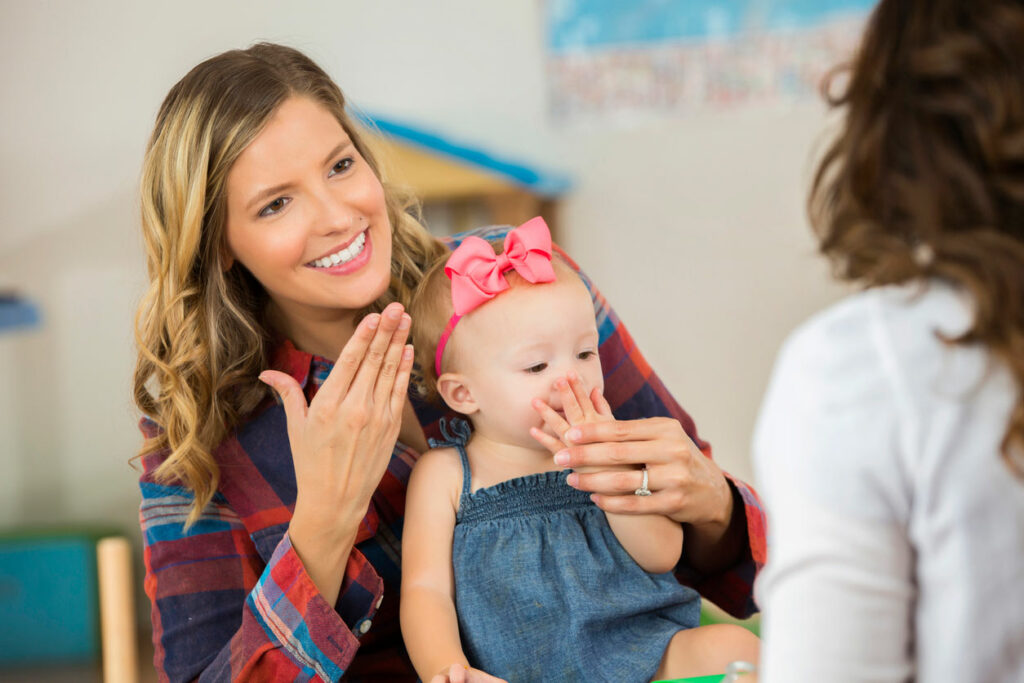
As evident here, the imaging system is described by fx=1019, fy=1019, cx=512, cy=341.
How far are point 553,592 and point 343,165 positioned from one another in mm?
704

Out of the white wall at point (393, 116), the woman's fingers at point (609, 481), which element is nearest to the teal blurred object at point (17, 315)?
the white wall at point (393, 116)

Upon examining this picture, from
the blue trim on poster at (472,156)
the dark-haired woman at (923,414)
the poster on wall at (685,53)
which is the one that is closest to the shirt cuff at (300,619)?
the dark-haired woman at (923,414)

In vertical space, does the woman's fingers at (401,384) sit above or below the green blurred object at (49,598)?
above

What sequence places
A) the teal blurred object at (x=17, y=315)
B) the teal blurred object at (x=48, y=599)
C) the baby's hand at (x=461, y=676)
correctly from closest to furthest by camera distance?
the baby's hand at (x=461, y=676) < the teal blurred object at (x=17, y=315) < the teal blurred object at (x=48, y=599)

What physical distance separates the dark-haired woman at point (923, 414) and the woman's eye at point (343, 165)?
3.20 feet

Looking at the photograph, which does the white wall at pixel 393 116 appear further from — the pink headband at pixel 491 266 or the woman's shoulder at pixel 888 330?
the woman's shoulder at pixel 888 330

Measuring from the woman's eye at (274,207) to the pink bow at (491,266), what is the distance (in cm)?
27

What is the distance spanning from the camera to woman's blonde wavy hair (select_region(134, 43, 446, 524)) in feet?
4.76

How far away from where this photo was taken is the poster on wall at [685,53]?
134 inches

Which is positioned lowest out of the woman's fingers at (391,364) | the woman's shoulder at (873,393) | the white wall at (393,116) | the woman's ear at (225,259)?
the white wall at (393,116)

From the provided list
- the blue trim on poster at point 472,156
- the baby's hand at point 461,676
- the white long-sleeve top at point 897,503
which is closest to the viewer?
the white long-sleeve top at point 897,503

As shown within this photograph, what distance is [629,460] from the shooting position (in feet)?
4.17

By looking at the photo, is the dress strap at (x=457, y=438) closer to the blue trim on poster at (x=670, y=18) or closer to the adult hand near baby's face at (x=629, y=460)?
the adult hand near baby's face at (x=629, y=460)

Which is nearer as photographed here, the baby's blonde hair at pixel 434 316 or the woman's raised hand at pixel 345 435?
the woman's raised hand at pixel 345 435
